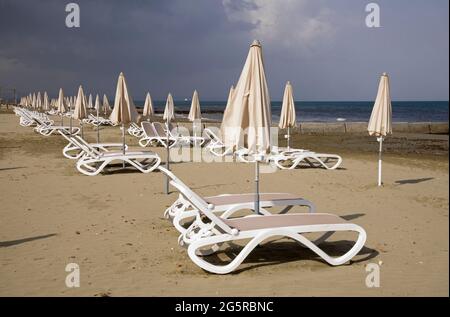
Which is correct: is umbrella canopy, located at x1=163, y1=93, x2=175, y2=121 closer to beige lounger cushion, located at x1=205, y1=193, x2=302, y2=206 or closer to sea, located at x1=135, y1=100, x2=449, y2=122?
beige lounger cushion, located at x1=205, y1=193, x2=302, y2=206

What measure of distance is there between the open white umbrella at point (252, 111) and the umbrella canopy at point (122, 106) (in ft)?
19.5

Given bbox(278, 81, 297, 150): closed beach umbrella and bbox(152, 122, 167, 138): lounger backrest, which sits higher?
bbox(278, 81, 297, 150): closed beach umbrella

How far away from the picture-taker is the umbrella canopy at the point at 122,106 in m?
9.91

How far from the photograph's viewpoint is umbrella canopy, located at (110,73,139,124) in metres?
9.91

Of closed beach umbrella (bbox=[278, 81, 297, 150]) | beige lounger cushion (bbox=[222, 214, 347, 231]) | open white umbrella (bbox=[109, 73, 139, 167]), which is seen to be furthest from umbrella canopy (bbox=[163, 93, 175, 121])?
beige lounger cushion (bbox=[222, 214, 347, 231])

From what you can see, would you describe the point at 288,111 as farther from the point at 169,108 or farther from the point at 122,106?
the point at 122,106

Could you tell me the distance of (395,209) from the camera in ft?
21.3

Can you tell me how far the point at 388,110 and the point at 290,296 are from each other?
5807 mm

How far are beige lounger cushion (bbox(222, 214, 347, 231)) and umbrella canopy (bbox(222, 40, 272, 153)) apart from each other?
707 mm

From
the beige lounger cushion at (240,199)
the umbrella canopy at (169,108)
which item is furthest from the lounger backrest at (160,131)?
the beige lounger cushion at (240,199)

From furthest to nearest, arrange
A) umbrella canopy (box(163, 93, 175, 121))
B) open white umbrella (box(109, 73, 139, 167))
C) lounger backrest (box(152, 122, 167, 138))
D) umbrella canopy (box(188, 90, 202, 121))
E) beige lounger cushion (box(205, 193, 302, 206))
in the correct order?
lounger backrest (box(152, 122, 167, 138)) < umbrella canopy (box(188, 90, 202, 121)) < umbrella canopy (box(163, 93, 175, 121)) < open white umbrella (box(109, 73, 139, 167)) < beige lounger cushion (box(205, 193, 302, 206))

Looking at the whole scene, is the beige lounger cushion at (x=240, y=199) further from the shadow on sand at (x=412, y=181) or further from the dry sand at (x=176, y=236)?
the shadow on sand at (x=412, y=181)
